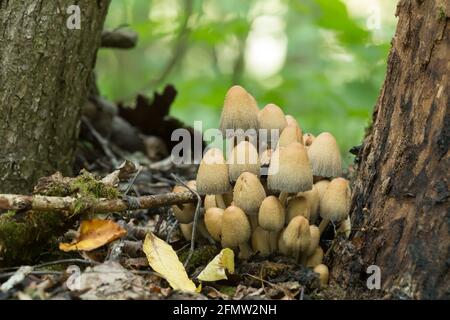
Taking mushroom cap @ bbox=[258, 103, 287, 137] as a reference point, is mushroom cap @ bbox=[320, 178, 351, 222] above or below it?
below

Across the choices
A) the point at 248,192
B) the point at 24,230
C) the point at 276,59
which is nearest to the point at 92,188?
the point at 24,230

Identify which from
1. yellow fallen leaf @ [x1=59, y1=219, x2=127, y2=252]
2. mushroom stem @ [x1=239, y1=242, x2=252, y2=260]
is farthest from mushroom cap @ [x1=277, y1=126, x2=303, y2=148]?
yellow fallen leaf @ [x1=59, y1=219, x2=127, y2=252]

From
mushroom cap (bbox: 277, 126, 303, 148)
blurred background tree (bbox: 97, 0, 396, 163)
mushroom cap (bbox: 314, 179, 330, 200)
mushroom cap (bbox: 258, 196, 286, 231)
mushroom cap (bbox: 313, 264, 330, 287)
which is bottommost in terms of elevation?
mushroom cap (bbox: 313, 264, 330, 287)

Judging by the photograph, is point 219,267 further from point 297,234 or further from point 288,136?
point 288,136

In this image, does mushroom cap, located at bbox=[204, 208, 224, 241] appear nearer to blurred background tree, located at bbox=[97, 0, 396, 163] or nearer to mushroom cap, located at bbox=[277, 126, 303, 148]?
mushroom cap, located at bbox=[277, 126, 303, 148]

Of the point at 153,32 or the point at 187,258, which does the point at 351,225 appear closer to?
the point at 187,258
